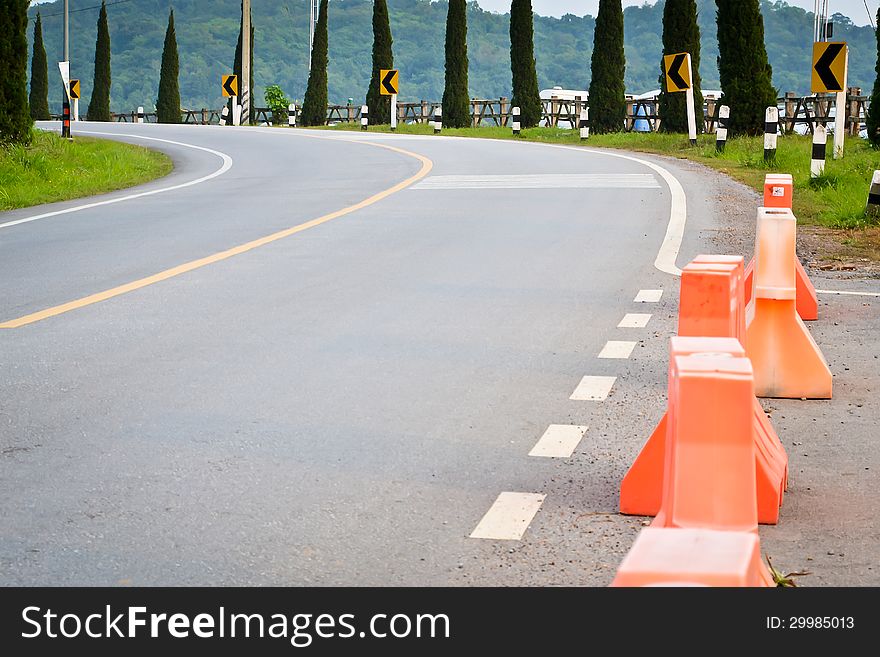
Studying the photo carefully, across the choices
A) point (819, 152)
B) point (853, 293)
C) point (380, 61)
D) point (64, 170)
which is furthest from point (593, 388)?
point (380, 61)

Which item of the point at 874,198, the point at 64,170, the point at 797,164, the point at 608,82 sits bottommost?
the point at 64,170

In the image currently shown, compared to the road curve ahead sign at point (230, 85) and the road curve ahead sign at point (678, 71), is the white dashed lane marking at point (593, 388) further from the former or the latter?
the road curve ahead sign at point (230, 85)

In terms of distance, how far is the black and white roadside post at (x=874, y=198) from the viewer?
1501 cm

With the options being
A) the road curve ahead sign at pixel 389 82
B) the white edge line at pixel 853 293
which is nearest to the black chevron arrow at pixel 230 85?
the road curve ahead sign at pixel 389 82

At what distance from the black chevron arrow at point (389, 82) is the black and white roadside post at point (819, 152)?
97.0 ft

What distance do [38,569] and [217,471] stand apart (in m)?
1.26

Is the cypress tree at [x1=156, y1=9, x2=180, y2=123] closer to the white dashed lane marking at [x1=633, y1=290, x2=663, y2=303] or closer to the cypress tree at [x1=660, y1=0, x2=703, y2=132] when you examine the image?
the cypress tree at [x1=660, y1=0, x2=703, y2=132]

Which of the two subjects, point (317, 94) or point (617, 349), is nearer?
point (617, 349)

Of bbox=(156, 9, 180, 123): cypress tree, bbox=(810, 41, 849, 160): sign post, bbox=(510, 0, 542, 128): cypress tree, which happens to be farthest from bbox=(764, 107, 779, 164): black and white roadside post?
bbox=(156, 9, 180, 123): cypress tree

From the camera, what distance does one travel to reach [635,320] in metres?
9.09

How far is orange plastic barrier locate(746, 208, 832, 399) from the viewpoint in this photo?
720cm

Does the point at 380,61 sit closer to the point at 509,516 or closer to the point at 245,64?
the point at 245,64

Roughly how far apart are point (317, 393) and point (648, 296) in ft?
12.5

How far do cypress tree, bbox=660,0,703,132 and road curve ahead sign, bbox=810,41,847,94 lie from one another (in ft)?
44.6
